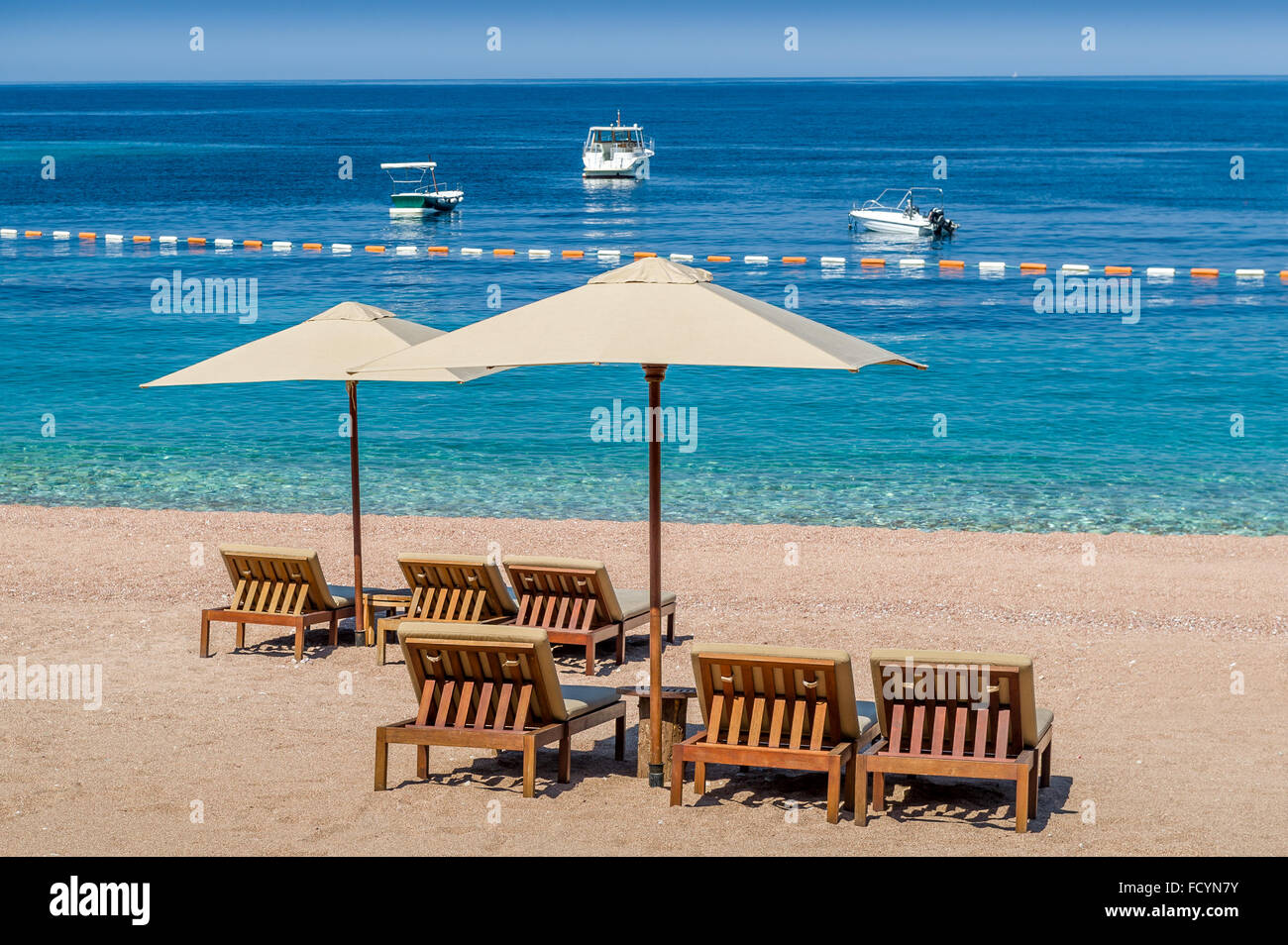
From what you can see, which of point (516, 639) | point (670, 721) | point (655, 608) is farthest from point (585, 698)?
point (516, 639)

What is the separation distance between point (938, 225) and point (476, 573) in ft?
170

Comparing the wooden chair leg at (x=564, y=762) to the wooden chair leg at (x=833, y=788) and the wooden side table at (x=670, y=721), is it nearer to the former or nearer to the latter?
the wooden side table at (x=670, y=721)

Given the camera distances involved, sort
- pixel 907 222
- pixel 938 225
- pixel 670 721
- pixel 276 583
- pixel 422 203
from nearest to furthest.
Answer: pixel 670 721 < pixel 276 583 < pixel 938 225 < pixel 907 222 < pixel 422 203

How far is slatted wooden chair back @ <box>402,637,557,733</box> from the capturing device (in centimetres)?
711

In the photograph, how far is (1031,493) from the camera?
20047mm

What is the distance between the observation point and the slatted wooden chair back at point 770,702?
22.1ft

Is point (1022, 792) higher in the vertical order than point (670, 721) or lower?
lower

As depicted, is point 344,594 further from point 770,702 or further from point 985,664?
point 985,664

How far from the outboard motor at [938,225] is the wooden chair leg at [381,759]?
5416cm

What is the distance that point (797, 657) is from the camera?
663 cm

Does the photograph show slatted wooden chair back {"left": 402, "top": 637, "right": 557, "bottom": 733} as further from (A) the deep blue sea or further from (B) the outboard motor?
(B) the outboard motor

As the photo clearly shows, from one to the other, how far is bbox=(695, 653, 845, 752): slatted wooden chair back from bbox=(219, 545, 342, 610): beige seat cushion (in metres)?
4.38

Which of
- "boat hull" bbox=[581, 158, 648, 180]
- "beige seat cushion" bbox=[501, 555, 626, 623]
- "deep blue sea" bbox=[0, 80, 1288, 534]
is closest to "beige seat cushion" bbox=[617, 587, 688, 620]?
"beige seat cushion" bbox=[501, 555, 626, 623]
